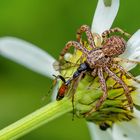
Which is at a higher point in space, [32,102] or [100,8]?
[32,102]

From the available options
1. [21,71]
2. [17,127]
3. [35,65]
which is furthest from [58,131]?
[17,127]

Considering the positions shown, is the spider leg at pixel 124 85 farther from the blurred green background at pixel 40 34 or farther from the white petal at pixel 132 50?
the blurred green background at pixel 40 34

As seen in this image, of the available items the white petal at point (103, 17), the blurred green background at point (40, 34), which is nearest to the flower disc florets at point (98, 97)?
the white petal at point (103, 17)

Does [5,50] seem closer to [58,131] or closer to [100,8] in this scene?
[100,8]

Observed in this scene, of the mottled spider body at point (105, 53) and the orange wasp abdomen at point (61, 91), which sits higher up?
the mottled spider body at point (105, 53)

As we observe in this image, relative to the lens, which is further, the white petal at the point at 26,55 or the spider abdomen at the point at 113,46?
the white petal at the point at 26,55

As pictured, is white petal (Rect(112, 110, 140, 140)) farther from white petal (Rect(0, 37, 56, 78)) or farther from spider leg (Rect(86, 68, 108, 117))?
white petal (Rect(0, 37, 56, 78))

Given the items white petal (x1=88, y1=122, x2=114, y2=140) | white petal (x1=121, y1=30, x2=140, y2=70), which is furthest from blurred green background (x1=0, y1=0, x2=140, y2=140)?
white petal (x1=121, y1=30, x2=140, y2=70)

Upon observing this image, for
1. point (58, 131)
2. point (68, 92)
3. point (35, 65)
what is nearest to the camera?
point (68, 92)
